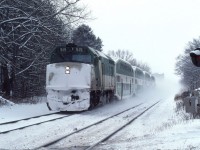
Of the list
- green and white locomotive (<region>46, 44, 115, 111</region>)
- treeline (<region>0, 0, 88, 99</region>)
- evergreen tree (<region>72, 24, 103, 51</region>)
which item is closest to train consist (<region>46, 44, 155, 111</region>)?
green and white locomotive (<region>46, 44, 115, 111</region>)

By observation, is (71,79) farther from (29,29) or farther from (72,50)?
(29,29)

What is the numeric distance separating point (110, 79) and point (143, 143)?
17626mm

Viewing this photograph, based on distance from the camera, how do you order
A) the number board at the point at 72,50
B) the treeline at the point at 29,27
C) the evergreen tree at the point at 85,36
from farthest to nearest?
the evergreen tree at the point at 85,36, the treeline at the point at 29,27, the number board at the point at 72,50

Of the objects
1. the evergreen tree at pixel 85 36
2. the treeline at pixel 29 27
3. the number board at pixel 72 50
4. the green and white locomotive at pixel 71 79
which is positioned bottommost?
the green and white locomotive at pixel 71 79

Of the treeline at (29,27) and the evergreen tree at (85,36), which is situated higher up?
the evergreen tree at (85,36)

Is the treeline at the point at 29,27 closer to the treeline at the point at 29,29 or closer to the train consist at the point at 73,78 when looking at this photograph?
the treeline at the point at 29,29

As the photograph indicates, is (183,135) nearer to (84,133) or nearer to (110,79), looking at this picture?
(84,133)

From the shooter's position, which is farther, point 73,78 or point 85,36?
point 85,36

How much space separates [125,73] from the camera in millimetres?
36250

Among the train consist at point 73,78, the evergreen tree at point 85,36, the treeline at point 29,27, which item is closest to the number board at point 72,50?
the train consist at point 73,78

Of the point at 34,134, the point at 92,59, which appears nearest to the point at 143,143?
the point at 34,134

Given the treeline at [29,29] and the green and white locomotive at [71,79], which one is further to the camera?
the treeline at [29,29]

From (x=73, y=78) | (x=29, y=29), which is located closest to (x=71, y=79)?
(x=73, y=78)

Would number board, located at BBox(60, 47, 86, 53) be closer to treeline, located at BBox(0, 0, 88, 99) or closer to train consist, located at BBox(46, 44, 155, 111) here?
train consist, located at BBox(46, 44, 155, 111)
